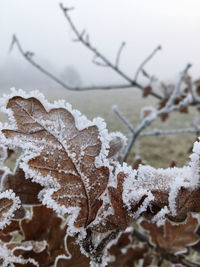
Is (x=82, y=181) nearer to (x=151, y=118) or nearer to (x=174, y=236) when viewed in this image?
(x=174, y=236)

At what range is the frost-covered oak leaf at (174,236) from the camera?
0.69 metres

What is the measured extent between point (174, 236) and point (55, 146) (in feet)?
1.64

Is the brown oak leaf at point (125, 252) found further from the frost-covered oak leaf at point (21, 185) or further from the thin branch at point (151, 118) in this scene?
the frost-covered oak leaf at point (21, 185)

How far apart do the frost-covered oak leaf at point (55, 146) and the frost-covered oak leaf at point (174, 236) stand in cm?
36

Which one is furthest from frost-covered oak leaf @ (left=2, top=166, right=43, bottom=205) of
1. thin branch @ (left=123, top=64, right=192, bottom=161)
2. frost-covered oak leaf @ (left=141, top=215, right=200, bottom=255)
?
thin branch @ (left=123, top=64, right=192, bottom=161)

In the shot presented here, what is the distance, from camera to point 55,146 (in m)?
0.39

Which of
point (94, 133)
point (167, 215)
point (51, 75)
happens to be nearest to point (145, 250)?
point (167, 215)

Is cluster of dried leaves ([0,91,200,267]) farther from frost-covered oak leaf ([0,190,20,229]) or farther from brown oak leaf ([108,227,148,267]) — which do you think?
brown oak leaf ([108,227,148,267])

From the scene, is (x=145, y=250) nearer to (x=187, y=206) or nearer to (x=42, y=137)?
(x=187, y=206)

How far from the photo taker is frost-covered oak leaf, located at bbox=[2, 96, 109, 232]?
0.39m

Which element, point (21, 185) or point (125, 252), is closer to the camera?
point (21, 185)

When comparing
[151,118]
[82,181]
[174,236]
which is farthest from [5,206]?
[151,118]

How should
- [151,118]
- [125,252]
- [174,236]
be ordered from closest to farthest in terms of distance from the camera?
1. [174,236]
2. [125,252]
3. [151,118]

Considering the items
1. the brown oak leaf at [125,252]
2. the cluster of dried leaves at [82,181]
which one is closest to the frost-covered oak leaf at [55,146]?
the cluster of dried leaves at [82,181]
